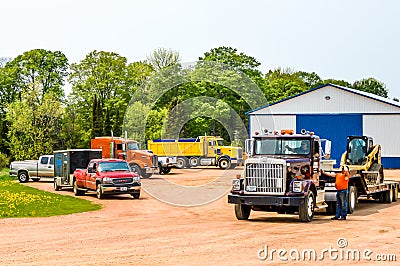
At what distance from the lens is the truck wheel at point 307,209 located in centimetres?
A: 1948

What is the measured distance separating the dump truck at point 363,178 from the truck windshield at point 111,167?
9.53 metres

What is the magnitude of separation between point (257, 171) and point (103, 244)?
608 centimetres

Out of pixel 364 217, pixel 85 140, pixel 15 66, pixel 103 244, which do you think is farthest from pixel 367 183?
pixel 15 66

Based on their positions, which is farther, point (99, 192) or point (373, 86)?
point (373, 86)

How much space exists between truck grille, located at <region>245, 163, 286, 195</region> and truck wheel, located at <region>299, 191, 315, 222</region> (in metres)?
0.70

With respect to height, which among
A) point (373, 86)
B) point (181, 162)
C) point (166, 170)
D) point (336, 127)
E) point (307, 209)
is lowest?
point (307, 209)

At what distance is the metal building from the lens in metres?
53.9

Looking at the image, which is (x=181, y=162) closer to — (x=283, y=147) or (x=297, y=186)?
(x=283, y=147)

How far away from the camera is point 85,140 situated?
2985 inches

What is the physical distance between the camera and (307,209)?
1956 centimetres

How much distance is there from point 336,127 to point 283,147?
35398 millimetres

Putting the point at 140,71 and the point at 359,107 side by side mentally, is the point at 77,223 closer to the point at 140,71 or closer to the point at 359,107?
the point at 359,107

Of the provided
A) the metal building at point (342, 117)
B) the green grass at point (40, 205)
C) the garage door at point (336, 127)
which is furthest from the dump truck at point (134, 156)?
the garage door at point (336, 127)

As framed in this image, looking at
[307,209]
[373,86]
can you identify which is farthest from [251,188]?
[373,86]
